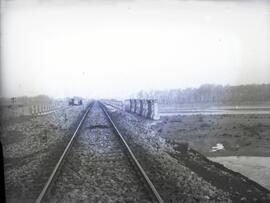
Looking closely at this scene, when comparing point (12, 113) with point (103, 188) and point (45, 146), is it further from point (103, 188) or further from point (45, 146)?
point (103, 188)

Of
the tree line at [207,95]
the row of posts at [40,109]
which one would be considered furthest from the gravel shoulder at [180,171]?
the row of posts at [40,109]

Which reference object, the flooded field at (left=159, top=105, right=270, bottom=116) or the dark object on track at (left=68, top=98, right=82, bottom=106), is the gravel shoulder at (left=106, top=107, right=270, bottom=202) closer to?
the flooded field at (left=159, top=105, right=270, bottom=116)

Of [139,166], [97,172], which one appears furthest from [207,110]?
[97,172]

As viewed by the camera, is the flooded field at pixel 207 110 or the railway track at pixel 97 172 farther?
the flooded field at pixel 207 110

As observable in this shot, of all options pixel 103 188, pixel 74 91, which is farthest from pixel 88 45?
pixel 103 188

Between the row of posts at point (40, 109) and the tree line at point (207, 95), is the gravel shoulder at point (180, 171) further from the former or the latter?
the row of posts at point (40, 109)

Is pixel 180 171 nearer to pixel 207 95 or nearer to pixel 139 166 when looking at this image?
pixel 139 166
